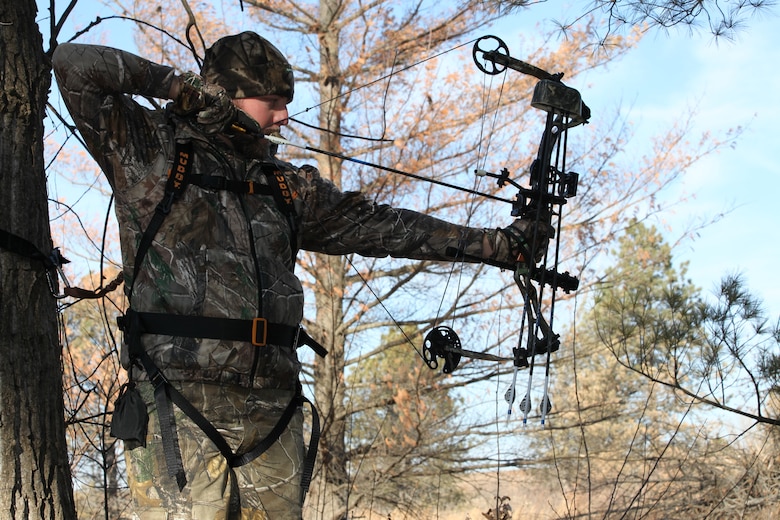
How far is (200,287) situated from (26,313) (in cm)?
60

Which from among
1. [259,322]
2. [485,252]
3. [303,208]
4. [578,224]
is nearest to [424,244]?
[485,252]

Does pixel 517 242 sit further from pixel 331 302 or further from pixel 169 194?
pixel 331 302

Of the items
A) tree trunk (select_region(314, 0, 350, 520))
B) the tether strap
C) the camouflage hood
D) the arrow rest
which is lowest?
the arrow rest

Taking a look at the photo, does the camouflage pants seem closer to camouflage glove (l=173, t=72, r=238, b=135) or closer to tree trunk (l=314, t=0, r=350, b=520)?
camouflage glove (l=173, t=72, r=238, b=135)

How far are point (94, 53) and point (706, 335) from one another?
179 inches

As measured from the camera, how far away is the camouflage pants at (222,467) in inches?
99.9

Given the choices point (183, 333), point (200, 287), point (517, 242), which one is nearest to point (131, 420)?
point (183, 333)

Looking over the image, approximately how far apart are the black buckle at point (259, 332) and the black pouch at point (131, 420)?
1.20ft

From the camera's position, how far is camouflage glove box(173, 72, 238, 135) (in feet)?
8.89

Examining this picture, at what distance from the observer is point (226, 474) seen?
261 centimetres

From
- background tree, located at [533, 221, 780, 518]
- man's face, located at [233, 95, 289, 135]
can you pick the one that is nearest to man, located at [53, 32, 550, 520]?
man's face, located at [233, 95, 289, 135]

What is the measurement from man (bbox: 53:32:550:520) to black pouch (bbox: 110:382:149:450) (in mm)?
16

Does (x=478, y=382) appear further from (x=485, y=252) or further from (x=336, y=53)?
(x=485, y=252)

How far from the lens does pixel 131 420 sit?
102 inches
